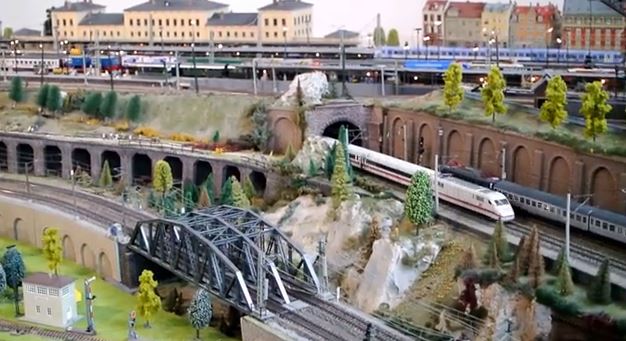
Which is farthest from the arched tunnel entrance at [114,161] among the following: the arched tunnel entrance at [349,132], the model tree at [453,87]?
the model tree at [453,87]

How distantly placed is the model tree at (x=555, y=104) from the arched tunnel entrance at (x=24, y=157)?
45816mm

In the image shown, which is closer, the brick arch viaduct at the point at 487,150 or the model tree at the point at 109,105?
the brick arch viaduct at the point at 487,150

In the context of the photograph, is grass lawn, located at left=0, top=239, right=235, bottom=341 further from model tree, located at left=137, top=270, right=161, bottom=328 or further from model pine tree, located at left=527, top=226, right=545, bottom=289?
model pine tree, located at left=527, top=226, right=545, bottom=289

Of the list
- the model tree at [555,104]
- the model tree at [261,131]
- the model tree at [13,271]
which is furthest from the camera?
the model tree at [261,131]

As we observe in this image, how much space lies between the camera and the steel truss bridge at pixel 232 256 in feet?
137

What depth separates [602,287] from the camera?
36.9 m

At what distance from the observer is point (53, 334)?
1715 inches

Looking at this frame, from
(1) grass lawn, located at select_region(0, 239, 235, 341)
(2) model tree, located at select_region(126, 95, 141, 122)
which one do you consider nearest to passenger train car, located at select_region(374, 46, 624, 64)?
(2) model tree, located at select_region(126, 95, 141, 122)

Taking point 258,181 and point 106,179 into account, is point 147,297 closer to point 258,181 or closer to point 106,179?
point 258,181

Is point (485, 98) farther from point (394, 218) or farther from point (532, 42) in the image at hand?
point (532, 42)

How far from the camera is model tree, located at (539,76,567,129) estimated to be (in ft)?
164

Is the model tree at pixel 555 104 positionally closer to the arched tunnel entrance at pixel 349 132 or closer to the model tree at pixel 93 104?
the arched tunnel entrance at pixel 349 132

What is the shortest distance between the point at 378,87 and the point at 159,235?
116 feet

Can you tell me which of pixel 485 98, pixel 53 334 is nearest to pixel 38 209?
pixel 53 334
